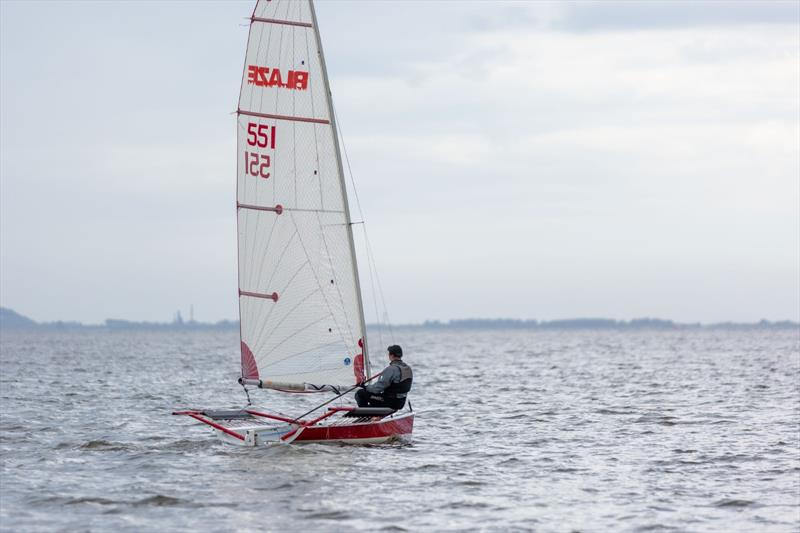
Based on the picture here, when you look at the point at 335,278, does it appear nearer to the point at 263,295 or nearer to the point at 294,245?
the point at 294,245

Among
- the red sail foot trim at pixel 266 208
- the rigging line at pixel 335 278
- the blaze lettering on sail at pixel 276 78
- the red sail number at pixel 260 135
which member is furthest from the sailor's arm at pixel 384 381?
the blaze lettering on sail at pixel 276 78

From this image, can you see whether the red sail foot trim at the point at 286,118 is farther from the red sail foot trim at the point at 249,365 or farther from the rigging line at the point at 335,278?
the red sail foot trim at the point at 249,365

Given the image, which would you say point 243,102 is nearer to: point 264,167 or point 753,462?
point 264,167

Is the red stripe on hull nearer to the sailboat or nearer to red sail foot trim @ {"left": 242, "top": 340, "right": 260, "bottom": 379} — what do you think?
the sailboat

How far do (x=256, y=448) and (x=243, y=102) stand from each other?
6.94m

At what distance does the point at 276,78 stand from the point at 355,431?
722 centimetres

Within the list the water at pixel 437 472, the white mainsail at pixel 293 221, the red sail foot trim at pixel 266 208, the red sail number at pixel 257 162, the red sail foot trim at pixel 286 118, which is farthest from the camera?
the red sail foot trim at pixel 266 208

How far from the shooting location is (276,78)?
69.6 feet

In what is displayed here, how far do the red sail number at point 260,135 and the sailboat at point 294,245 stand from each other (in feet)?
0.07

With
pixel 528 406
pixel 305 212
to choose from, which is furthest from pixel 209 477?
pixel 528 406

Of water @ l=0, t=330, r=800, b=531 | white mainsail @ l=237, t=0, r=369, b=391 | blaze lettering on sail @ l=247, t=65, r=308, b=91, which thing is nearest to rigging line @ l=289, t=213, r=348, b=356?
white mainsail @ l=237, t=0, r=369, b=391

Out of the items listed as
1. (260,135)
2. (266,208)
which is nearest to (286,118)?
(260,135)

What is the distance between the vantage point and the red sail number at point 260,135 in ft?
70.1

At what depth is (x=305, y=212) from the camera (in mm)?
21547
